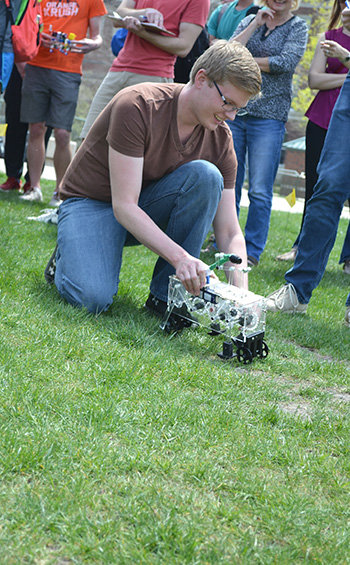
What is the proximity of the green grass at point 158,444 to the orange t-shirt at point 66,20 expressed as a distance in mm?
3257

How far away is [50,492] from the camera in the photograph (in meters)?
1.58

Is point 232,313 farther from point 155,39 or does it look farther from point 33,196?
point 33,196

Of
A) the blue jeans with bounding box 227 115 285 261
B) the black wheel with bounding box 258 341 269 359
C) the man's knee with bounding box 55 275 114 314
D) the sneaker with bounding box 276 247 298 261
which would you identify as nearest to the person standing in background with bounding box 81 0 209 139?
the blue jeans with bounding box 227 115 285 261

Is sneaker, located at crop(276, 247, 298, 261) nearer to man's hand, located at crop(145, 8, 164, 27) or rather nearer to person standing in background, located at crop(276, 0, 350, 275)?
person standing in background, located at crop(276, 0, 350, 275)

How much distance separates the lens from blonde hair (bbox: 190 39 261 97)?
103 inches

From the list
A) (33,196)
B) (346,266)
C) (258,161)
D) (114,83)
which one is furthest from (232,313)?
(33,196)

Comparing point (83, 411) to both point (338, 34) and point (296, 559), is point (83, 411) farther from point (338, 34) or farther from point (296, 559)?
point (338, 34)

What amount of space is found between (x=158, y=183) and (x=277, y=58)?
2.10 meters

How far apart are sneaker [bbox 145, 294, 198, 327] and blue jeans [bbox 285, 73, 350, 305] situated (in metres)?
0.89

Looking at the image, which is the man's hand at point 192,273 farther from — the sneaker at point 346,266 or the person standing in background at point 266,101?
the sneaker at point 346,266

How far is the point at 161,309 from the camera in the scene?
3109 mm

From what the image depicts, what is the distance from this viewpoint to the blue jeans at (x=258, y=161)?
4766 millimetres

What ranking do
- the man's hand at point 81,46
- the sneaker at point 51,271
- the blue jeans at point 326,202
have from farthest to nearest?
1. the man's hand at point 81,46
2. the blue jeans at point 326,202
3. the sneaker at point 51,271

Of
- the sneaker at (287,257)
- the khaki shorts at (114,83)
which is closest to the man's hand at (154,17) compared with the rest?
the khaki shorts at (114,83)
